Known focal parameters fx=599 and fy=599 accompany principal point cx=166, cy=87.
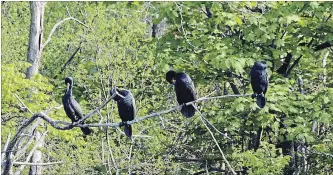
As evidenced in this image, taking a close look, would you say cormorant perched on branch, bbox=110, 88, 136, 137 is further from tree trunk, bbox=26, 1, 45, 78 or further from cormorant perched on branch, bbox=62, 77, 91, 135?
tree trunk, bbox=26, 1, 45, 78

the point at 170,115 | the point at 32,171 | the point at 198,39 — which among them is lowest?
the point at 32,171

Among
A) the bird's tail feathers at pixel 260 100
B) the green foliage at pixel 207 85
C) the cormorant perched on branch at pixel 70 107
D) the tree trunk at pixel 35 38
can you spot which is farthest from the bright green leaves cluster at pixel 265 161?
the tree trunk at pixel 35 38

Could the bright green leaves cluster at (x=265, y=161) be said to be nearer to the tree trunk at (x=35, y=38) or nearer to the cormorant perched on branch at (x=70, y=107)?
the cormorant perched on branch at (x=70, y=107)

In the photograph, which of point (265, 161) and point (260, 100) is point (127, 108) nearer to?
point (260, 100)

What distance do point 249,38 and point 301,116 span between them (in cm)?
155

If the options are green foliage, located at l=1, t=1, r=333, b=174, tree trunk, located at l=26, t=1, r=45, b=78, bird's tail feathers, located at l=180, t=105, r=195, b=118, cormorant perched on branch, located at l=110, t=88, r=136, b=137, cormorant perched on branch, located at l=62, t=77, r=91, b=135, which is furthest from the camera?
tree trunk, located at l=26, t=1, r=45, b=78

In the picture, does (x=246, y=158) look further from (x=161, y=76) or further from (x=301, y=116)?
(x=161, y=76)

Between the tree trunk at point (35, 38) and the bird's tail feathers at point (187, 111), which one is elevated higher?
the tree trunk at point (35, 38)

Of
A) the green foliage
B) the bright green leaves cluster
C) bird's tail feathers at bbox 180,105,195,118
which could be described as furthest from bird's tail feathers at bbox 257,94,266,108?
the bright green leaves cluster

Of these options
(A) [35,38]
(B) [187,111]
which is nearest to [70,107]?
(B) [187,111]

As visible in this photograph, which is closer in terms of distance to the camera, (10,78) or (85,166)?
(10,78)

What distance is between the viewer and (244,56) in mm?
8727

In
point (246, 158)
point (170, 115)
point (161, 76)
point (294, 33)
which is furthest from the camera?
point (170, 115)

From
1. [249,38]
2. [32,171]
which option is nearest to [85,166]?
[32,171]
